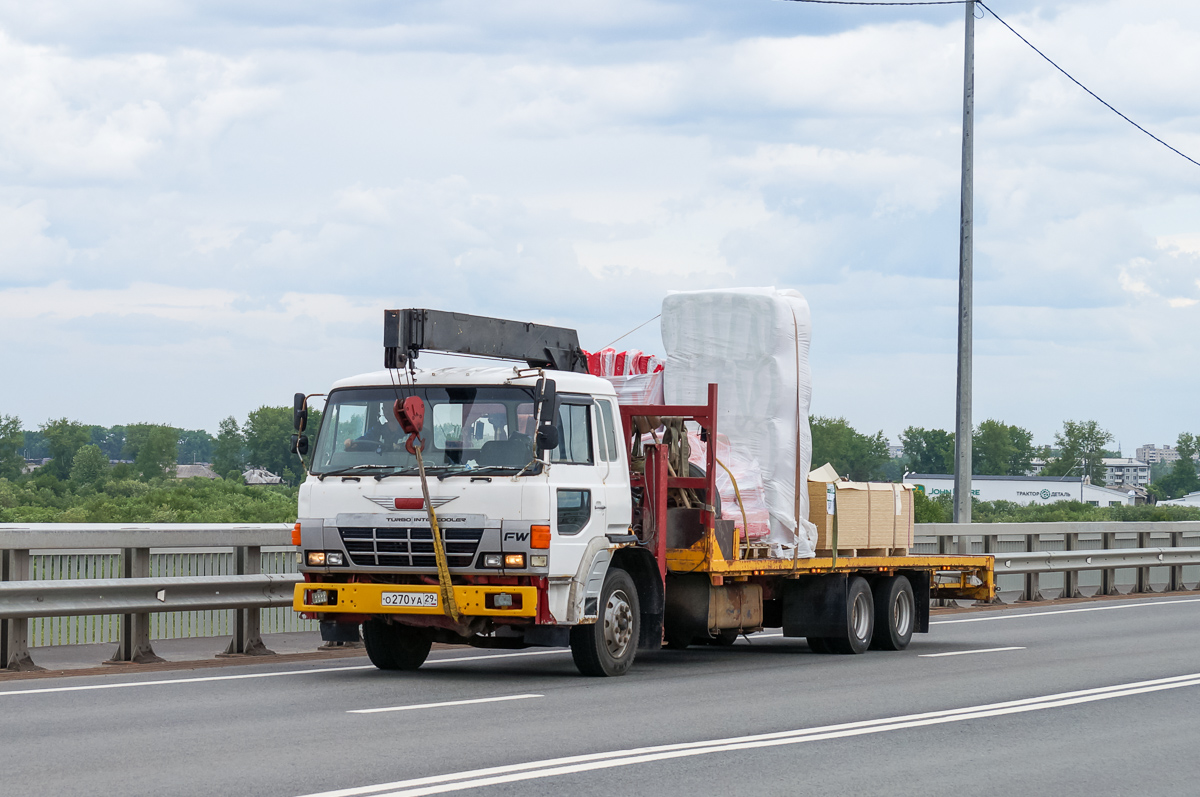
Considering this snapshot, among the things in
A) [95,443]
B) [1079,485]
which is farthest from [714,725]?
[1079,485]

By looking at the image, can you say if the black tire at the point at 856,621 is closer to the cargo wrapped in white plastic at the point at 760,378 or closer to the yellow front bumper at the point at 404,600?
the cargo wrapped in white plastic at the point at 760,378

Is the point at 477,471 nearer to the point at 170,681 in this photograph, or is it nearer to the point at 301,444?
the point at 301,444

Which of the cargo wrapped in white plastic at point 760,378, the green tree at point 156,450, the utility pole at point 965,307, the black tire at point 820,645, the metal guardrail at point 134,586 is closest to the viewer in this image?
the metal guardrail at point 134,586

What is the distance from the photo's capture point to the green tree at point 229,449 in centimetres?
11200

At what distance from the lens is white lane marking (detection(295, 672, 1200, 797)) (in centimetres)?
735

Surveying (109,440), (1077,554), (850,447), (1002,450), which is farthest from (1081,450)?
(1077,554)

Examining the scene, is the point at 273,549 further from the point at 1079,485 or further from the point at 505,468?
the point at 1079,485

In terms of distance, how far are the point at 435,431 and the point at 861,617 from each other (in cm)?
608

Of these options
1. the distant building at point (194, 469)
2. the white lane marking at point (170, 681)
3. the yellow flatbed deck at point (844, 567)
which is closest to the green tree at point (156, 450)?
the distant building at point (194, 469)

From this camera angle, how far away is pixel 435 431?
1225 cm

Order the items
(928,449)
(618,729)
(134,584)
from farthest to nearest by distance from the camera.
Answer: (928,449) → (134,584) → (618,729)

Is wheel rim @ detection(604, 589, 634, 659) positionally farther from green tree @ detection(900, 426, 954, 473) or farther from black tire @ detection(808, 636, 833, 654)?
green tree @ detection(900, 426, 954, 473)

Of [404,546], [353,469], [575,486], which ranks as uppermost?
[353,469]

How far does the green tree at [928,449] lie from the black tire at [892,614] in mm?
173987
